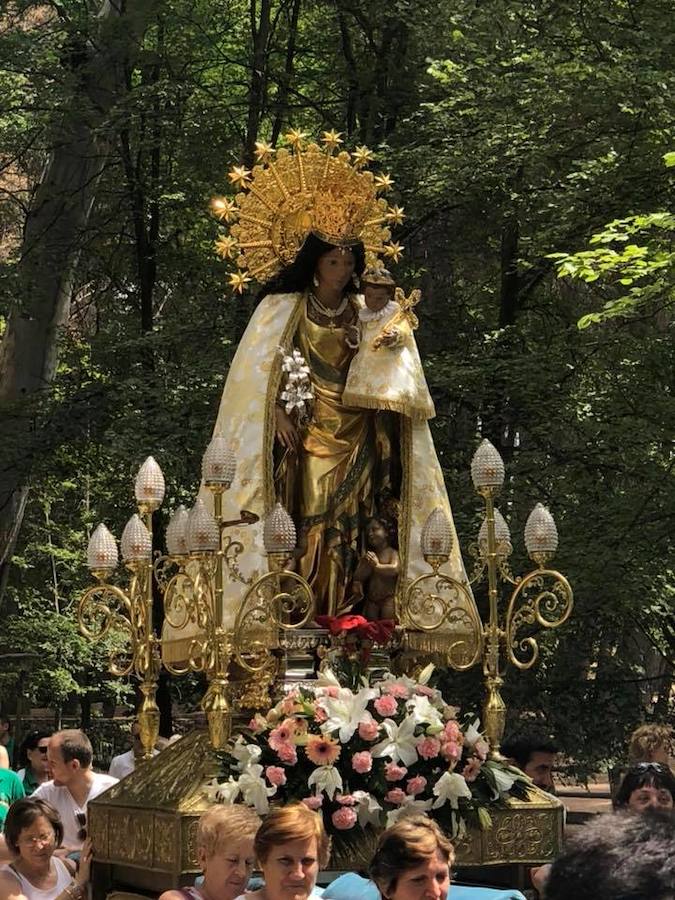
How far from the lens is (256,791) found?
858cm

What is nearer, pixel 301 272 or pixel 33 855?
pixel 33 855

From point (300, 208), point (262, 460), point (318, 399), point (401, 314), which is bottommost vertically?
point (262, 460)

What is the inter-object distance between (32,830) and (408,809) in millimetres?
1845

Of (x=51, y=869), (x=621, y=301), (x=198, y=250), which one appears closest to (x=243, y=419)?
(x=51, y=869)

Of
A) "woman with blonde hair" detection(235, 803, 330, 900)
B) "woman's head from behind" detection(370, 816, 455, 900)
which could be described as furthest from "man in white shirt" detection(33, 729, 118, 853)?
"woman's head from behind" detection(370, 816, 455, 900)

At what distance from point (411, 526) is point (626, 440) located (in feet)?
22.8

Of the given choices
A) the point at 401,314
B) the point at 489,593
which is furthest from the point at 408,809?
the point at 401,314

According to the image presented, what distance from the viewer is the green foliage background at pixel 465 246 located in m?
16.7

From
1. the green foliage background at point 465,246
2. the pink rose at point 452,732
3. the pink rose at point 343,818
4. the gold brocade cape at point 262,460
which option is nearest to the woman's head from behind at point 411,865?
the pink rose at point 343,818

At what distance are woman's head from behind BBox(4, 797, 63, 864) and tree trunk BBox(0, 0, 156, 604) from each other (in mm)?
11216

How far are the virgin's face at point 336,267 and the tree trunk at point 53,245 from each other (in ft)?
28.0

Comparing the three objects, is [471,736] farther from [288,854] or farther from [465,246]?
[465,246]

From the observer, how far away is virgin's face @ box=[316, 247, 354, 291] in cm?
1082

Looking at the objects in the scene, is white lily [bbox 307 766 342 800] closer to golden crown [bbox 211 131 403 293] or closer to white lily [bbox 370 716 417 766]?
white lily [bbox 370 716 417 766]
